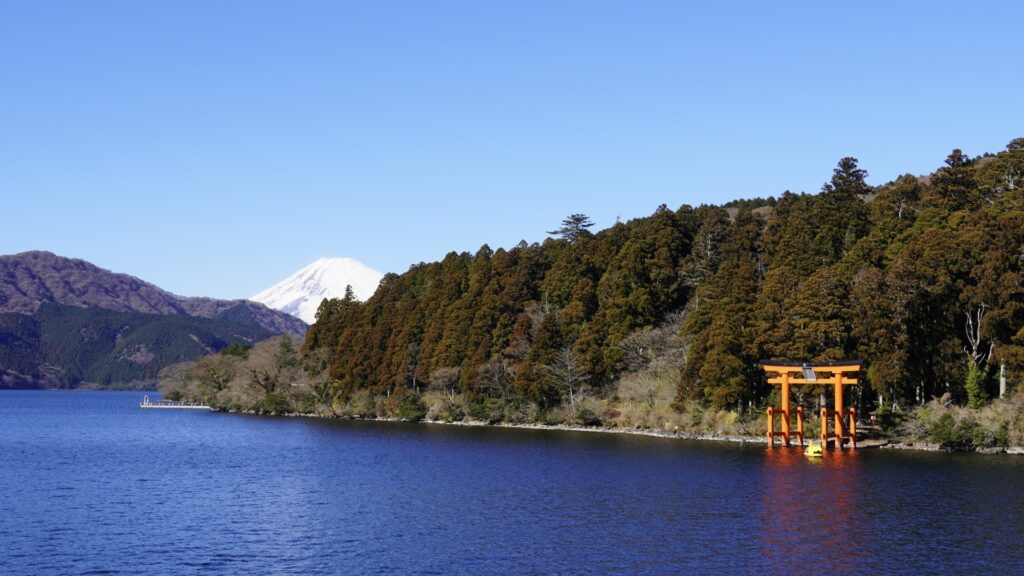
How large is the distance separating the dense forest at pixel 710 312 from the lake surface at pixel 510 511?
9.03 meters

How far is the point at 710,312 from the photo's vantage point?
249ft

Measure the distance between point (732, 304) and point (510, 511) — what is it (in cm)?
3743

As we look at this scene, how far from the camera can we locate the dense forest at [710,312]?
6378 centimetres

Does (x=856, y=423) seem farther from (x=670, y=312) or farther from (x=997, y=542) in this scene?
(x=997, y=542)

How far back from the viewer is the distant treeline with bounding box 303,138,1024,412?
209ft

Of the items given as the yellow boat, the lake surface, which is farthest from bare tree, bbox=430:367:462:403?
the yellow boat

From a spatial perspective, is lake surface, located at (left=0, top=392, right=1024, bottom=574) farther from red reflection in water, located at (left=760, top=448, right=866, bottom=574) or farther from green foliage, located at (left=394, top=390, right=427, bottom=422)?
green foliage, located at (left=394, top=390, right=427, bottom=422)

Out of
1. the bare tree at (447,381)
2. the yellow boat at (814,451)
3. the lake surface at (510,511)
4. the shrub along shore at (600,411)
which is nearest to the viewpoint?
the lake surface at (510,511)

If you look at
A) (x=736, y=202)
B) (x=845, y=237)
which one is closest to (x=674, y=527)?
(x=845, y=237)

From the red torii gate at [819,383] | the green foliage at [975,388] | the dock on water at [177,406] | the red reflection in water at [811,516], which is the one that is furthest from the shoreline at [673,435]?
the dock on water at [177,406]

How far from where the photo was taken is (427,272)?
378 feet

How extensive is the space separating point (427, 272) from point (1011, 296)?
6758 cm

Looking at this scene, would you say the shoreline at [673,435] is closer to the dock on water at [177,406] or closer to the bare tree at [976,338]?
the bare tree at [976,338]

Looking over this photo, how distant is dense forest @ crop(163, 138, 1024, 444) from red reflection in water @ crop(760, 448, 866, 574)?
13.5 metres
